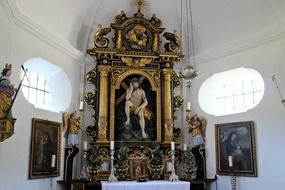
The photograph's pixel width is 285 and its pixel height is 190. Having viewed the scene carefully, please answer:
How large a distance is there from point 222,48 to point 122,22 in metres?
2.67

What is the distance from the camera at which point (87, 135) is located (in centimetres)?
918

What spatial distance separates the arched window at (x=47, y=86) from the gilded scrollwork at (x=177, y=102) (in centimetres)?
272

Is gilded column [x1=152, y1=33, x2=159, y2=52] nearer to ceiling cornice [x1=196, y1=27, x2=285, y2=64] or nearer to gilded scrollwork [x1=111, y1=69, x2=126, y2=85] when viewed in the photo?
gilded scrollwork [x1=111, y1=69, x2=126, y2=85]

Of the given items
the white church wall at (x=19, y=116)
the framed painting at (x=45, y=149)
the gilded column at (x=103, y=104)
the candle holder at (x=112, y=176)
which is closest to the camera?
the white church wall at (x=19, y=116)

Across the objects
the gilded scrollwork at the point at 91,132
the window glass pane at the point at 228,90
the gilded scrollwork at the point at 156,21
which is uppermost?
the gilded scrollwork at the point at 156,21

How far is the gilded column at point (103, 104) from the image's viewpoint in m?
8.98

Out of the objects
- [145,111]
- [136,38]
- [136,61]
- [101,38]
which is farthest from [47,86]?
[136,38]

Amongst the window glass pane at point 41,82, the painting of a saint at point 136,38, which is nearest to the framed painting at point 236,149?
the painting of a saint at point 136,38

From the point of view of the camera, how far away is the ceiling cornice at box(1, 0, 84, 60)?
22.3 ft

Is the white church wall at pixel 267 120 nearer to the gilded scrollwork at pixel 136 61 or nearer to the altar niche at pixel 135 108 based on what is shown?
the altar niche at pixel 135 108

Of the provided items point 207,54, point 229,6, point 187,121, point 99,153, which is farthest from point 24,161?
point 229,6

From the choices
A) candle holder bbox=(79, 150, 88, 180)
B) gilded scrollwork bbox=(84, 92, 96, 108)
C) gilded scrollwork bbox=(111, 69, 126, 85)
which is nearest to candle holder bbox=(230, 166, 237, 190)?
candle holder bbox=(79, 150, 88, 180)

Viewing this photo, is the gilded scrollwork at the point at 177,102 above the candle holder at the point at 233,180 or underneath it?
above

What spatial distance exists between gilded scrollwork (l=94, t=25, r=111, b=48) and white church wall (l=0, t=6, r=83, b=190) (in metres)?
1.42
